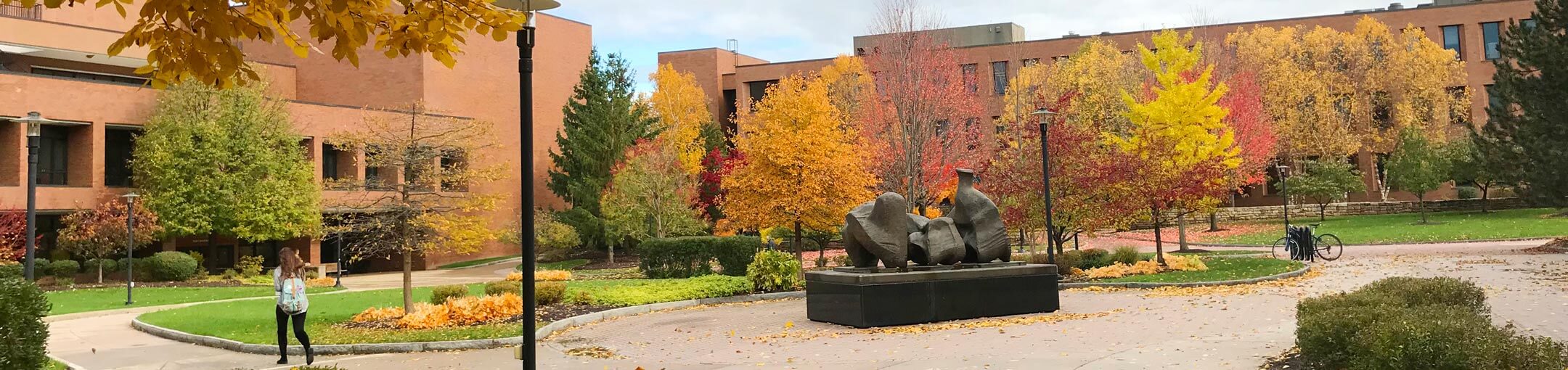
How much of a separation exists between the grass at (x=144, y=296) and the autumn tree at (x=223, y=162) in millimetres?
1220

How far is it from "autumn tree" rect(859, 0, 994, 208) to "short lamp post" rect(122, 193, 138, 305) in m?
20.0

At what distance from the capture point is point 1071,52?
2330 inches

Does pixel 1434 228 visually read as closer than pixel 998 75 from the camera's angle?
Yes

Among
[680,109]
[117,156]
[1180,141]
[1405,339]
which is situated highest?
[680,109]

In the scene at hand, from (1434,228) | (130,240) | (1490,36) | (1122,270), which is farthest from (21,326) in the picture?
(1490,36)

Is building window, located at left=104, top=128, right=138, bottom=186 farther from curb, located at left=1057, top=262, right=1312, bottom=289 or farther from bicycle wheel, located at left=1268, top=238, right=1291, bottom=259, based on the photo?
bicycle wheel, located at left=1268, top=238, right=1291, bottom=259

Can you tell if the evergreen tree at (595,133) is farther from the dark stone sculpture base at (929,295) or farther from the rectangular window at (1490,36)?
the rectangular window at (1490,36)

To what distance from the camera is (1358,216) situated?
158ft

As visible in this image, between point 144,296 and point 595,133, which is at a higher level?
point 595,133

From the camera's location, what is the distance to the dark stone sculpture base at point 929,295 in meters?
14.5

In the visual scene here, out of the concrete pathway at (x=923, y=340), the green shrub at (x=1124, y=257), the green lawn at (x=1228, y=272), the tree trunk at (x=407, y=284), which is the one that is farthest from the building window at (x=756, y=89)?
the tree trunk at (x=407, y=284)

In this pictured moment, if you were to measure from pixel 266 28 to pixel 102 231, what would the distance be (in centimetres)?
2733

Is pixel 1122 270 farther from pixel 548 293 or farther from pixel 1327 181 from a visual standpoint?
pixel 1327 181

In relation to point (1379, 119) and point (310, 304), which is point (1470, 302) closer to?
point (310, 304)
